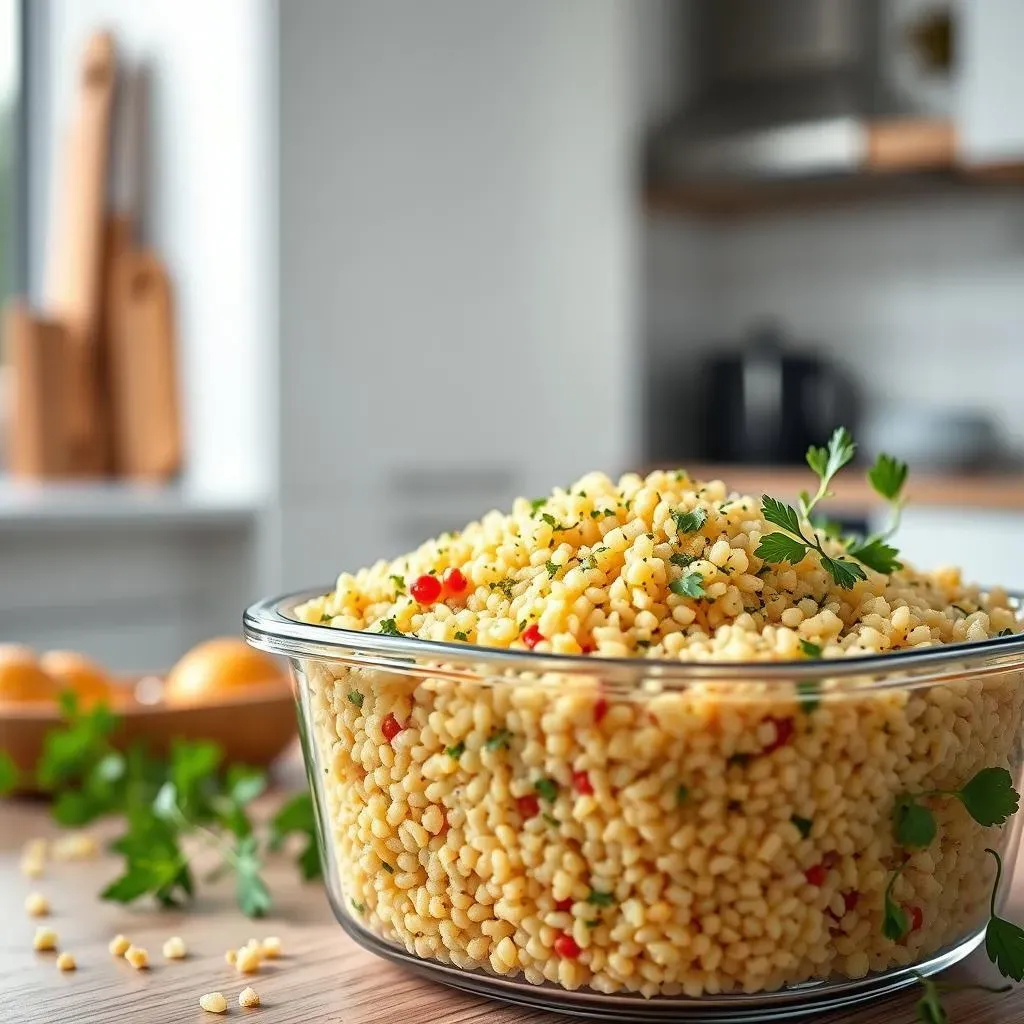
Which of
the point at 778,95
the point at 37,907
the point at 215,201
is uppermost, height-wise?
the point at 778,95

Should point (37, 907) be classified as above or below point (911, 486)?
below

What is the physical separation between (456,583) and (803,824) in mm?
210

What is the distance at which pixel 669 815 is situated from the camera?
56cm

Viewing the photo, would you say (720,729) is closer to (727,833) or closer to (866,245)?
(727,833)

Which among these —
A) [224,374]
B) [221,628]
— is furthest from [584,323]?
[221,628]

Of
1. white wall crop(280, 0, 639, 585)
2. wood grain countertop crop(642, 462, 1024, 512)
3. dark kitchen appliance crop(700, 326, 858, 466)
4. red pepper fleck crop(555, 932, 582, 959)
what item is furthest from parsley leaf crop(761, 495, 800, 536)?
dark kitchen appliance crop(700, 326, 858, 466)

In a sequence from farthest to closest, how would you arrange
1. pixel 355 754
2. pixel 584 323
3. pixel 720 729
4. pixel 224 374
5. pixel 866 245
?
pixel 866 245 → pixel 584 323 → pixel 224 374 → pixel 355 754 → pixel 720 729

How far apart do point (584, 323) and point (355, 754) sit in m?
2.69

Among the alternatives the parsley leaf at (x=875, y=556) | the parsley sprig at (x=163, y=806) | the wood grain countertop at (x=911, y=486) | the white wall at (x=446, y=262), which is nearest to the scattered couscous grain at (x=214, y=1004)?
the parsley sprig at (x=163, y=806)

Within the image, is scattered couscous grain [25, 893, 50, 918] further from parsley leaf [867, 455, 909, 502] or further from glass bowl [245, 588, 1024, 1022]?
parsley leaf [867, 455, 909, 502]

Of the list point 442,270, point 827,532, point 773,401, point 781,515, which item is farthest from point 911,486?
point 781,515

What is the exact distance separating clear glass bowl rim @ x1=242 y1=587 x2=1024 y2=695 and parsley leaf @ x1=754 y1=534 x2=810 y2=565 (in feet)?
0.30

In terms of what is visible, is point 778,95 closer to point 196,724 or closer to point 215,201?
point 215,201

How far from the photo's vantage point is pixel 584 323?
10.7 ft
